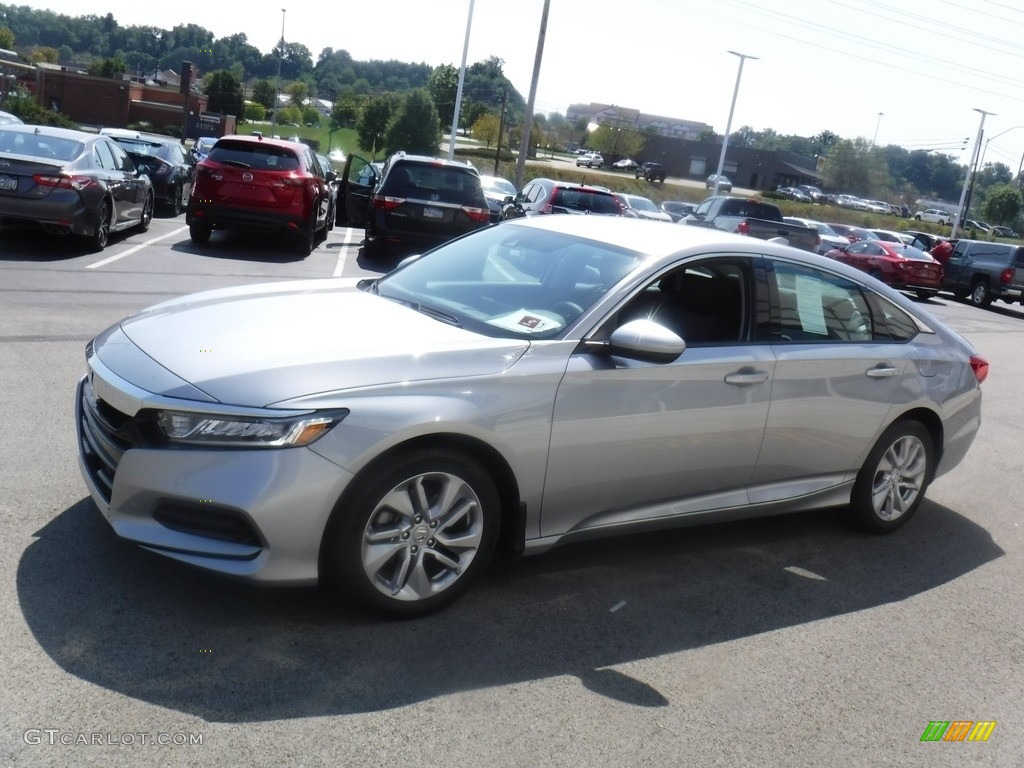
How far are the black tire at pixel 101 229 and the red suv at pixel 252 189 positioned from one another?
1.71 metres

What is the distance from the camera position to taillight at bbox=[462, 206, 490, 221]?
52.3ft

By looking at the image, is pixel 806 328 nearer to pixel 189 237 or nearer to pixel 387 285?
pixel 387 285

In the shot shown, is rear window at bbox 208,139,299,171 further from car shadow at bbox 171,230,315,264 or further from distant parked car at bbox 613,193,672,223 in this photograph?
distant parked car at bbox 613,193,672,223

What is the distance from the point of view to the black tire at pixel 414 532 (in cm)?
386

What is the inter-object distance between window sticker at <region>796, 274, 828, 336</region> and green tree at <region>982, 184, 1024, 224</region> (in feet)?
324

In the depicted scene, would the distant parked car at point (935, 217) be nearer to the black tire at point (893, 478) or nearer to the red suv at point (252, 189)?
the red suv at point (252, 189)

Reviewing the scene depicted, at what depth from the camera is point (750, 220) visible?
73.6 ft

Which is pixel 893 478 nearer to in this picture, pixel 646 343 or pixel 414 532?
pixel 646 343

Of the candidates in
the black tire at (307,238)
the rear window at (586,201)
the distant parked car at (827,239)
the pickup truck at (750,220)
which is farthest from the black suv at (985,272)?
the black tire at (307,238)

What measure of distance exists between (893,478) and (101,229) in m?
10.8

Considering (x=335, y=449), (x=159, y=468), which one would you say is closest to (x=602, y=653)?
(x=335, y=449)

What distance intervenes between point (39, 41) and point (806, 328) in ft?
690

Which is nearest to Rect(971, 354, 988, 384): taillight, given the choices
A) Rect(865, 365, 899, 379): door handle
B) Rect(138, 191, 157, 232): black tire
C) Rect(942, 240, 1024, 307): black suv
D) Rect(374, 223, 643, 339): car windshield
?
Rect(865, 365, 899, 379): door handle

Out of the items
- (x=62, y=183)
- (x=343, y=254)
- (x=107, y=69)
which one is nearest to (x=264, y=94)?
(x=107, y=69)
